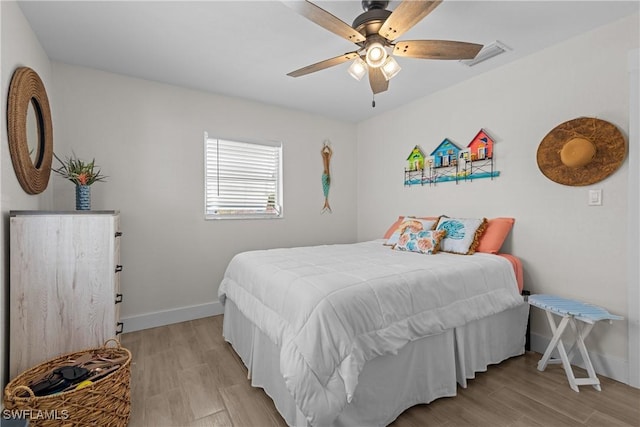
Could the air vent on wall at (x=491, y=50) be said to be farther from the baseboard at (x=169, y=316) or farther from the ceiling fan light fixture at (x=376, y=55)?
the baseboard at (x=169, y=316)

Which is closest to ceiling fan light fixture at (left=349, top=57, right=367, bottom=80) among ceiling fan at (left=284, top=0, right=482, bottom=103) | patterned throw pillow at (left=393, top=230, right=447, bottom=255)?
ceiling fan at (left=284, top=0, right=482, bottom=103)

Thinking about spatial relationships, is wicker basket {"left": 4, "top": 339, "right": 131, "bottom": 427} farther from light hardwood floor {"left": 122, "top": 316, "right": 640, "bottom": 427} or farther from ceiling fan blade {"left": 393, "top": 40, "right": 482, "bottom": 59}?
ceiling fan blade {"left": 393, "top": 40, "right": 482, "bottom": 59}

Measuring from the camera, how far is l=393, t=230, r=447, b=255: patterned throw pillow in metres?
2.63

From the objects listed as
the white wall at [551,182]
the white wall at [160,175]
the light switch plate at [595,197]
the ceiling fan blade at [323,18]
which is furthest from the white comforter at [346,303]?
the ceiling fan blade at [323,18]

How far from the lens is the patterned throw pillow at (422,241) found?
263 centimetres

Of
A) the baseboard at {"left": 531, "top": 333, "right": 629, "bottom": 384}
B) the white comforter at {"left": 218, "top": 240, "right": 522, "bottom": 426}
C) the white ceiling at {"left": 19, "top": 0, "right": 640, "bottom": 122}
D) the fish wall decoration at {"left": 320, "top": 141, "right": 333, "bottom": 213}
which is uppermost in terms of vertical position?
the white ceiling at {"left": 19, "top": 0, "right": 640, "bottom": 122}

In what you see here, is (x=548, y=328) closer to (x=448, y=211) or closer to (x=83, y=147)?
(x=448, y=211)

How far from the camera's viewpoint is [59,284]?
1.73m

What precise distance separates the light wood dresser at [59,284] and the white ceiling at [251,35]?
1418mm

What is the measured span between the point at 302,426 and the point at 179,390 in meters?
1.01

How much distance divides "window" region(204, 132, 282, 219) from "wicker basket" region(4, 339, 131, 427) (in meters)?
1.99

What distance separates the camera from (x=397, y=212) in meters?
3.87

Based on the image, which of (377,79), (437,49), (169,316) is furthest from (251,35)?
(169,316)

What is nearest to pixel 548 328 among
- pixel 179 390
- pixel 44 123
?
pixel 179 390
